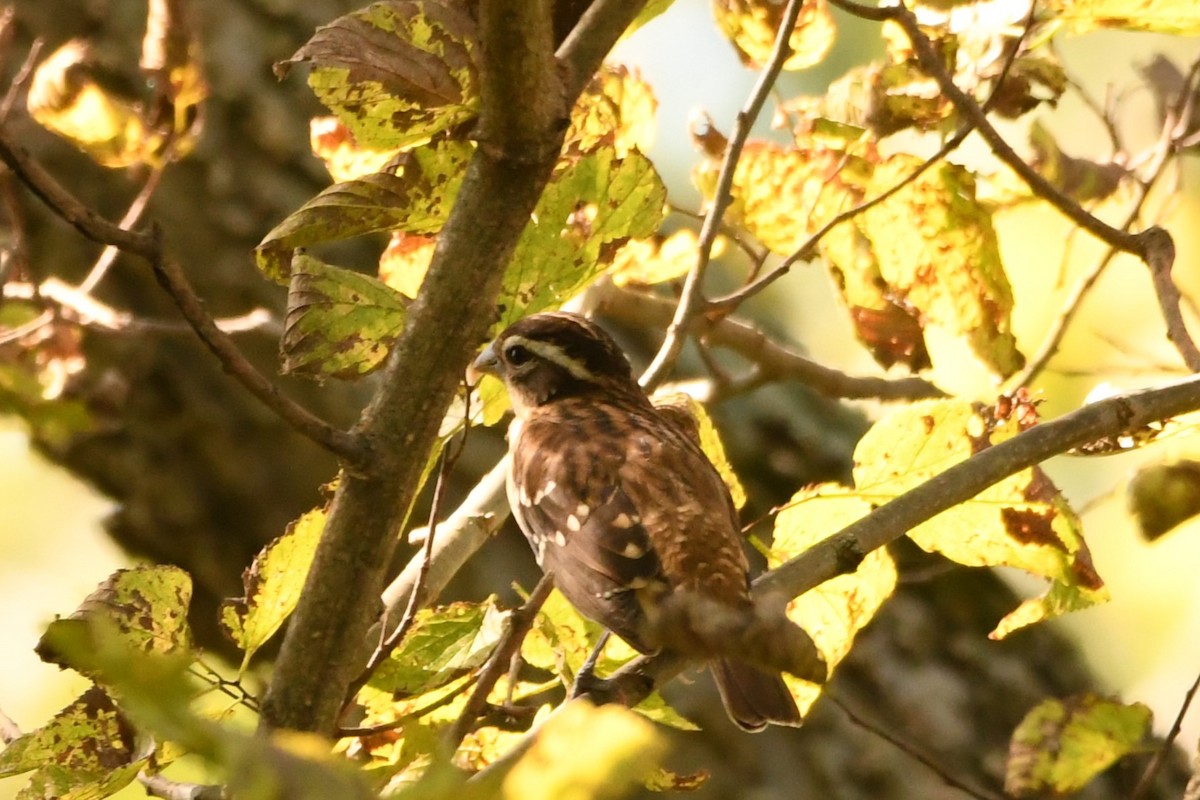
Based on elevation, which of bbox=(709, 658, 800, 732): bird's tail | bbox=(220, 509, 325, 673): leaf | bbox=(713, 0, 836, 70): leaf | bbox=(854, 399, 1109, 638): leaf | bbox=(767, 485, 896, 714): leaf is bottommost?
bbox=(220, 509, 325, 673): leaf

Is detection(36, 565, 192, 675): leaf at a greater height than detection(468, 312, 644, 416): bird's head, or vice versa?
detection(468, 312, 644, 416): bird's head

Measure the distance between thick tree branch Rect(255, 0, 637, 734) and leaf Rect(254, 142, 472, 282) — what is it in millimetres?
134

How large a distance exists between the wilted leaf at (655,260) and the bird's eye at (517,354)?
0.71 meters

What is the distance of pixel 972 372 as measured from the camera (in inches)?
168

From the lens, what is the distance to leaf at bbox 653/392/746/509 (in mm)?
2633

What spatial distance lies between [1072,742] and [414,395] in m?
1.60

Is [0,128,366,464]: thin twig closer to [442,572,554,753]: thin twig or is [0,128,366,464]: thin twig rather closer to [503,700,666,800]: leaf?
[442,572,554,753]: thin twig

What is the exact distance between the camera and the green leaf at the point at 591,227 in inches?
87.2

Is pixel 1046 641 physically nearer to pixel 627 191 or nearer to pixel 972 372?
pixel 972 372

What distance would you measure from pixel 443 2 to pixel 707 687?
3.19 m

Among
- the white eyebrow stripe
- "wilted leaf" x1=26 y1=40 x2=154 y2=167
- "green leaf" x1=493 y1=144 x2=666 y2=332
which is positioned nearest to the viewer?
"green leaf" x1=493 y1=144 x2=666 y2=332

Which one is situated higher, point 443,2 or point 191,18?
point 191,18

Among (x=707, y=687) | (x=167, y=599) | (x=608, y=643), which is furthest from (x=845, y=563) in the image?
(x=707, y=687)

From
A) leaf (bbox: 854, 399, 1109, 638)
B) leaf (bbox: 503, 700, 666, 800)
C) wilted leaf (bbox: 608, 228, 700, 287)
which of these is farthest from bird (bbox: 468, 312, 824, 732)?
leaf (bbox: 503, 700, 666, 800)
